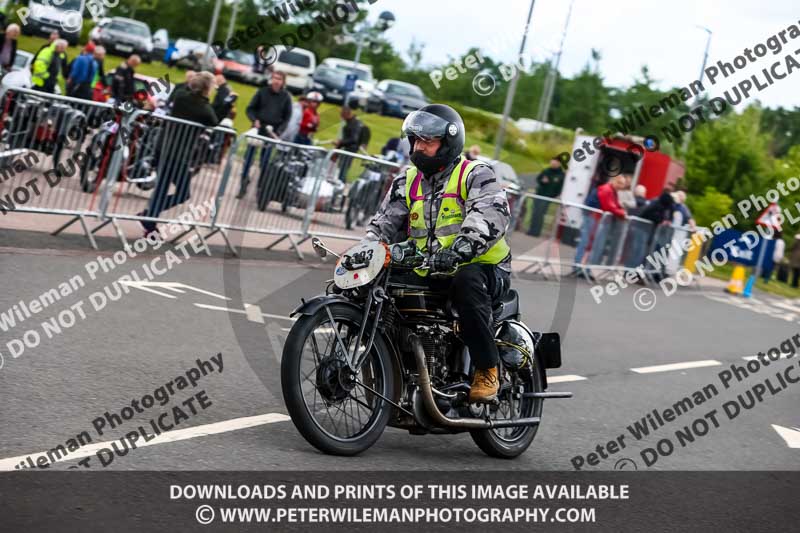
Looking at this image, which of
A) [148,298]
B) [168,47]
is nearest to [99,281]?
[148,298]

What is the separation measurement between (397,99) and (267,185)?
116 feet

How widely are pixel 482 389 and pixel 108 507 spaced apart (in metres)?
2.25

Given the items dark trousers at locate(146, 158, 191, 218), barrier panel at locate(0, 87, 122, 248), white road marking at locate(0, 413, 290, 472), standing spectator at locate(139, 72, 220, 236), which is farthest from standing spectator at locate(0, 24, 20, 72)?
white road marking at locate(0, 413, 290, 472)

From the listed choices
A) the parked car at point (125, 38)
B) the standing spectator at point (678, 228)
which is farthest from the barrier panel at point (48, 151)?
the parked car at point (125, 38)

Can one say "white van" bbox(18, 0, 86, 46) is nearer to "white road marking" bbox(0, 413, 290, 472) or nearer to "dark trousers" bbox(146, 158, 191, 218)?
"dark trousers" bbox(146, 158, 191, 218)

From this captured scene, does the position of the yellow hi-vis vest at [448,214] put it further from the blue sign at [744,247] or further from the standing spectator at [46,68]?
the blue sign at [744,247]

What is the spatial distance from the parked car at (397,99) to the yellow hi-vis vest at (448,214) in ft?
134

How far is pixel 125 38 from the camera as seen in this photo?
44906mm

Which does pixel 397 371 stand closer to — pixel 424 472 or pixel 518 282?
pixel 424 472

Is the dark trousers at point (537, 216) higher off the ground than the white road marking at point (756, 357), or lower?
higher

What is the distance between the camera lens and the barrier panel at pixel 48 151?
10641mm

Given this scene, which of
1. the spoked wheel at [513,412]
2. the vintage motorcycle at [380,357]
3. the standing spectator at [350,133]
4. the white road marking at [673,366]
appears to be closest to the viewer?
the vintage motorcycle at [380,357]

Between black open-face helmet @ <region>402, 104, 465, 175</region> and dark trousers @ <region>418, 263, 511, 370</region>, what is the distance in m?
0.55

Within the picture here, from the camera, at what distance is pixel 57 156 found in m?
11.0
